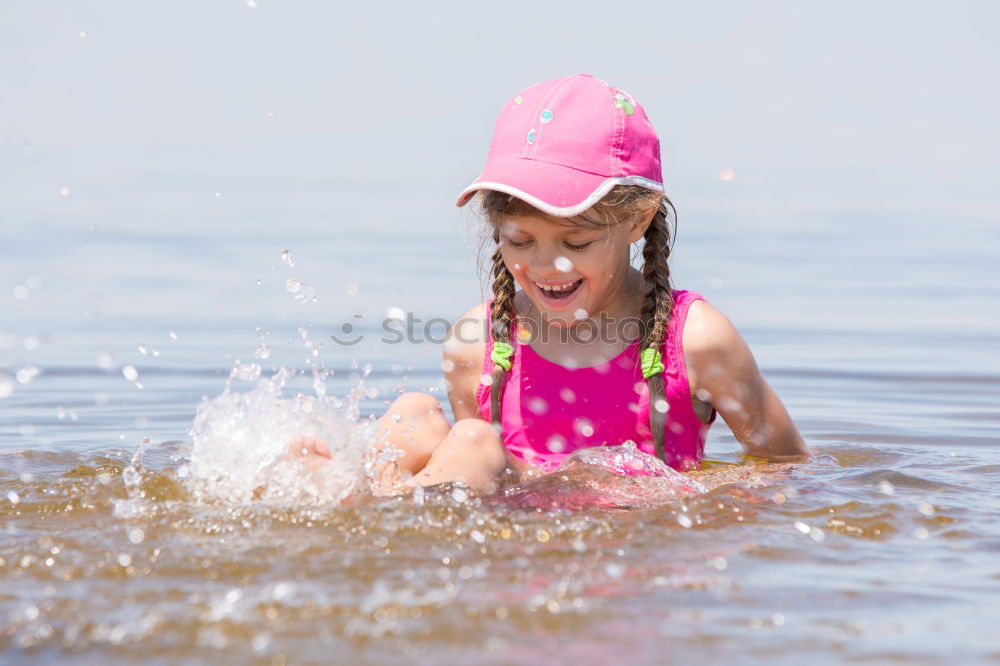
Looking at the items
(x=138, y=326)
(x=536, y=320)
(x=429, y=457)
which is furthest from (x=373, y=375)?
(x=429, y=457)

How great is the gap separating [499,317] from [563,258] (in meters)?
0.53

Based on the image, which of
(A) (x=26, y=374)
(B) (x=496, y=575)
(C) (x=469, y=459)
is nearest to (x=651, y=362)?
(C) (x=469, y=459)

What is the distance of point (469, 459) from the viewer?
12.8ft

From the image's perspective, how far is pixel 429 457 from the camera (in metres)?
4.18

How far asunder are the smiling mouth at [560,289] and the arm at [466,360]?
0.48m

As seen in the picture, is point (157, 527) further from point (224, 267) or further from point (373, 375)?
point (224, 267)

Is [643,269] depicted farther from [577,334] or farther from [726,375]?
[726,375]

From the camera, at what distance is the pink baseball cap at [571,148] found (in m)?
4.16

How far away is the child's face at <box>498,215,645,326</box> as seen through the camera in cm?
426

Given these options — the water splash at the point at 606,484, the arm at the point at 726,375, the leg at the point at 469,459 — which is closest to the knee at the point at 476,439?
the leg at the point at 469,459

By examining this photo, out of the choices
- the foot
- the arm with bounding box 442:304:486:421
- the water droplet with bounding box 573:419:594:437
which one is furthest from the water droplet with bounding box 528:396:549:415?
the foot

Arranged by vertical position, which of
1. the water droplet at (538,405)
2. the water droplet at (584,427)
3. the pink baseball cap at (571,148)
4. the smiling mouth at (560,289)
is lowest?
the water droplet at (584,427)

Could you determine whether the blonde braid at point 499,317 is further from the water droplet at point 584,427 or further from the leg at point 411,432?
the leg at point 411,432

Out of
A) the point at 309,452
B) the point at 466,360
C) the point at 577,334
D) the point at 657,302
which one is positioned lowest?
the point at 309,452
